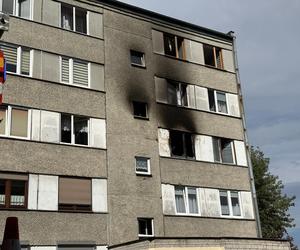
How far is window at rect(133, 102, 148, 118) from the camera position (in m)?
21.7

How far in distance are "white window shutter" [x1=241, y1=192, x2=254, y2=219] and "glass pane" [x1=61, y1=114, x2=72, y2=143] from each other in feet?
34.3

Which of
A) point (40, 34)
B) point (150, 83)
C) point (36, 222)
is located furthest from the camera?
point (150, 83)

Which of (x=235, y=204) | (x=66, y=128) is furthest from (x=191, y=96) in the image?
(x=66, y=128)

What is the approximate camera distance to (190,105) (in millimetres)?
23828

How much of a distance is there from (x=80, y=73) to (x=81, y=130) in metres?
2.95

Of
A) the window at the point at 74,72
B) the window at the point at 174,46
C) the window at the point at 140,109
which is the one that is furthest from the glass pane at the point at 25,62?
the window at the point at 174,46

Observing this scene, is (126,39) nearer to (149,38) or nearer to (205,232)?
(149,38)

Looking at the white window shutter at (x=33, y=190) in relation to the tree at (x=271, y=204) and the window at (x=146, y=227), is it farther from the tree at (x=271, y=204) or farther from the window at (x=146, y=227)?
the tree at (x=271, y=204)

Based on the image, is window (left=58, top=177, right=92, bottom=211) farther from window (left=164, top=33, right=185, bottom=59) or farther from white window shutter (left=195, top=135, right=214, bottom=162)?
window (left=164, top=33, right=185, bottom=59)

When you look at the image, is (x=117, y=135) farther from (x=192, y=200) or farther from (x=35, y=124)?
(x=192, y=200)

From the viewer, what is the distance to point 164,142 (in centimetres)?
2195

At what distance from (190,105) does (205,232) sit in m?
7.06

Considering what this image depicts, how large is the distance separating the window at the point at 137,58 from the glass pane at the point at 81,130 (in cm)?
470

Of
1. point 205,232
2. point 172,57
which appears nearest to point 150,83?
point 172,57
